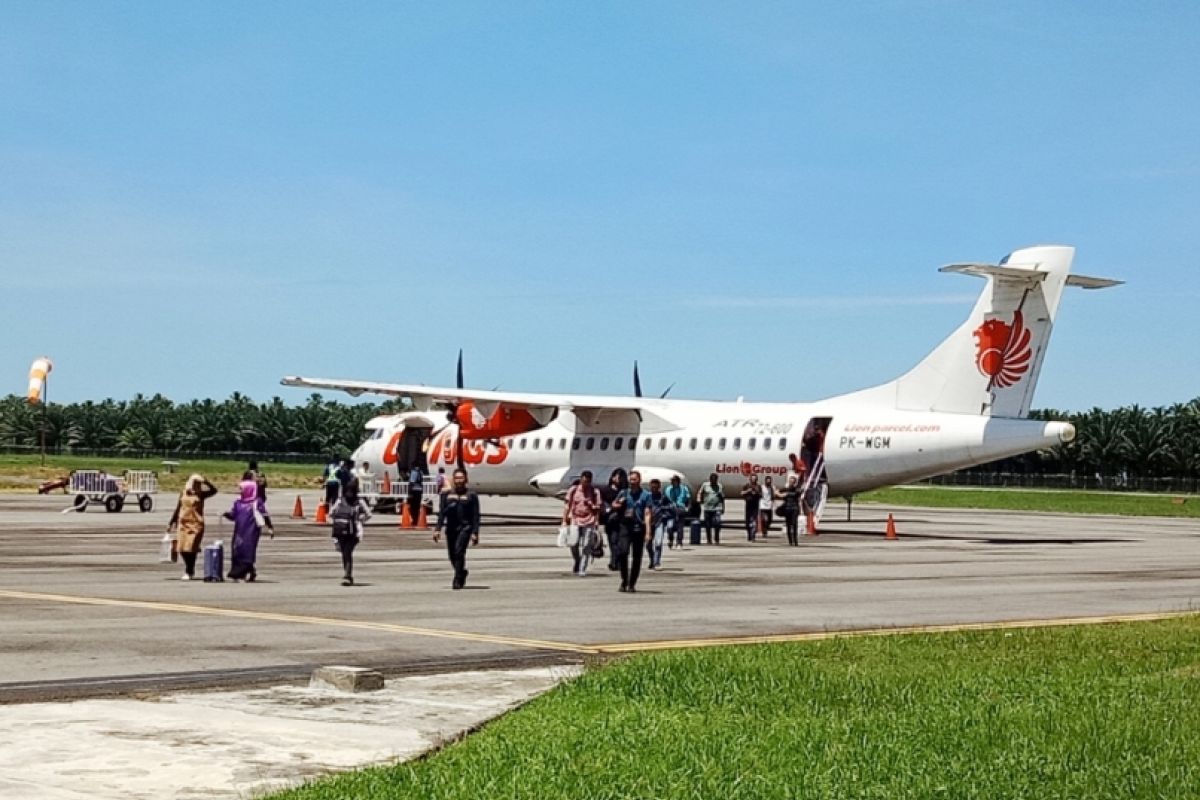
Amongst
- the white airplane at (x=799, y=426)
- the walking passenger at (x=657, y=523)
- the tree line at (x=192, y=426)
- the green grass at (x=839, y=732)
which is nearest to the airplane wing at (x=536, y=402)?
the white airplane at (x=799, y=426)

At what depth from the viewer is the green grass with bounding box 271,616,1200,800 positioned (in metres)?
9.68

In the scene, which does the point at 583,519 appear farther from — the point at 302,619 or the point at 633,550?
the point at 302,619

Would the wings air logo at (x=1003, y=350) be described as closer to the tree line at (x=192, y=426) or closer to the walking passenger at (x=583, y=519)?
the walking passenger at (x=583, y=519)

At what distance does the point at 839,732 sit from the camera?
1148 cm

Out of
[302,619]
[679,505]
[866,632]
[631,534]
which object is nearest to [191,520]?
[631,534]

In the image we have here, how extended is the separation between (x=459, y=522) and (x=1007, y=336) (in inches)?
754

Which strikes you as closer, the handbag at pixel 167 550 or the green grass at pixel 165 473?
the handbag at pixel 167 550

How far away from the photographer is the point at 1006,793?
378 inches

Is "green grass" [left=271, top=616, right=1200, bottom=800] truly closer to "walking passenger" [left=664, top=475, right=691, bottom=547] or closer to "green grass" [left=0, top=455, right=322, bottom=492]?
"walking passenger" [left=664, top=475, right=691, bottom=547]

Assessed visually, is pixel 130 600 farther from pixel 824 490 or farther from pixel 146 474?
pixel 146 474

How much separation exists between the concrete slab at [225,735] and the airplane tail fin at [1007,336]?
2693cm

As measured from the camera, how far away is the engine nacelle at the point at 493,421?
48875 mm

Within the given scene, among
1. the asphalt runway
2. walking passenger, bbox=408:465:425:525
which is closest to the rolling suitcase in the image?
the asphalt runway

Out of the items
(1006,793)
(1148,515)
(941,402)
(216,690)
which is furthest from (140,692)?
(1148,515)
